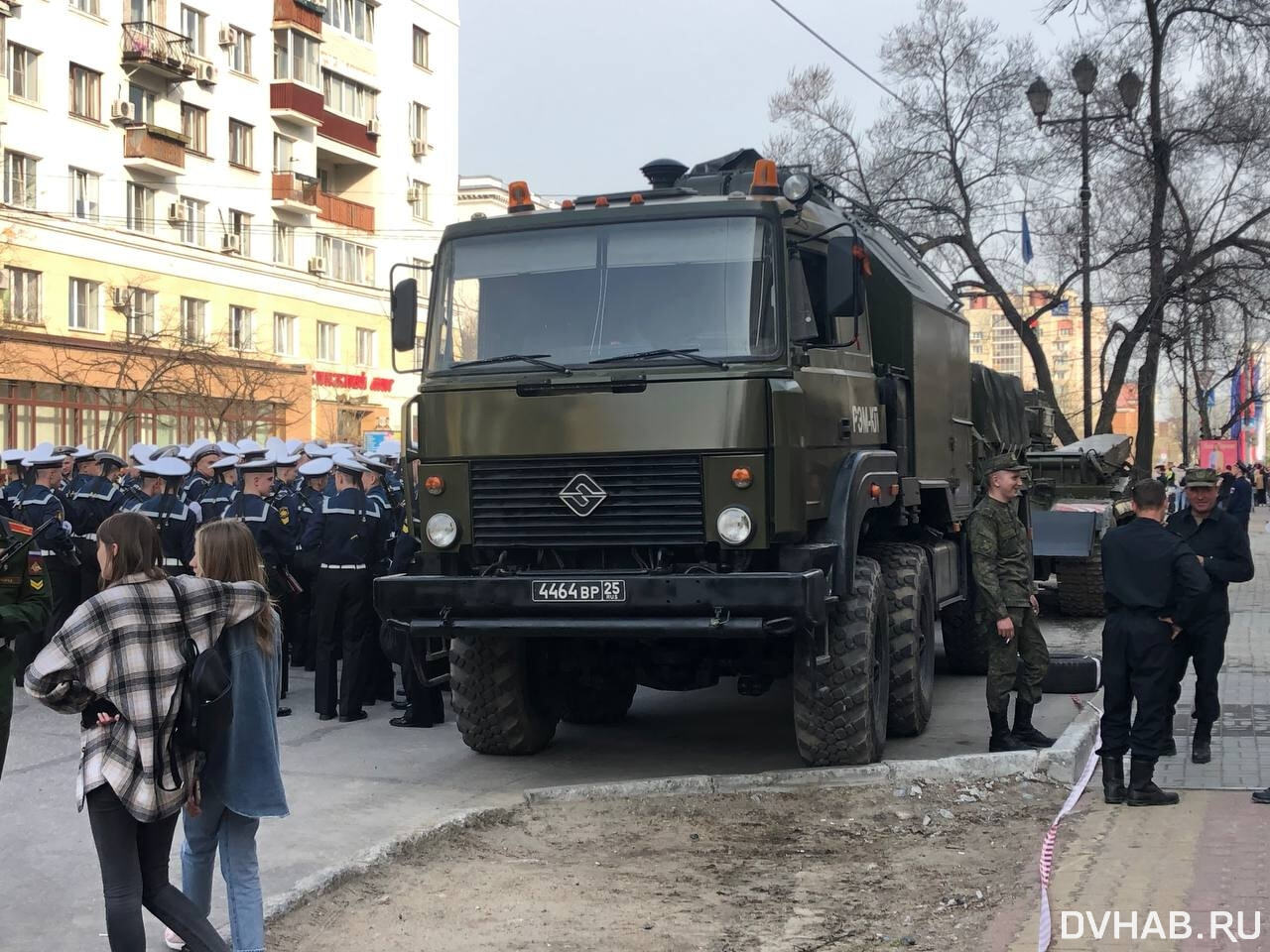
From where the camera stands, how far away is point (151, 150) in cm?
3828

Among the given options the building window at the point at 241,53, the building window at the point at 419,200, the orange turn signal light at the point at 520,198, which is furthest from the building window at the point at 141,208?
the orange turn signal light at the point at 520,198

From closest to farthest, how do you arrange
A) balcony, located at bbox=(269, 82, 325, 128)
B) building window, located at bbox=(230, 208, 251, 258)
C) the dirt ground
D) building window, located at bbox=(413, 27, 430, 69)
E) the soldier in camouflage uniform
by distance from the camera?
the dirt ground, the soldier in camouflage uniform, building window, located at bbox=(230, 208, 251, 258), balcony, located at bbox=(269, 82, 325, 128), building window, located at bbox=(413, 27, 430, 69)

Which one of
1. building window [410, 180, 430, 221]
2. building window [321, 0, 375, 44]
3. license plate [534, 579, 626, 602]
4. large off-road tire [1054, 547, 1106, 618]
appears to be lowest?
large off-road tire [1054, 547, 1106, 618]

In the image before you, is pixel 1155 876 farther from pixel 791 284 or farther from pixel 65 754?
pixel 65 754

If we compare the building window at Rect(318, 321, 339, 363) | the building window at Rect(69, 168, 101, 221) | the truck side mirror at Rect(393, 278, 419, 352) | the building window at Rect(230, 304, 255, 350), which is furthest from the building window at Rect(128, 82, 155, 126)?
the truck side mirror at Rect(393, 278, 419, 352)

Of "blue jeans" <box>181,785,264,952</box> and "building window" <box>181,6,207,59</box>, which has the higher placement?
"building window" <box>181,6,207,59</box>

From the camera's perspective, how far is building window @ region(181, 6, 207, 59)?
132 ft

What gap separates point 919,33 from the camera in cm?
2828

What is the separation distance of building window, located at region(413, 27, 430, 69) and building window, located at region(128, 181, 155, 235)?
590 inches

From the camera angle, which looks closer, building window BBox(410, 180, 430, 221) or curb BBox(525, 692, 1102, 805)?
curb BBox(525, 692, 1102, 805)

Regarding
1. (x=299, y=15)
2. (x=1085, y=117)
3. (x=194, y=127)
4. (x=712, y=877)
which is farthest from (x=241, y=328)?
(x=712, y=877)

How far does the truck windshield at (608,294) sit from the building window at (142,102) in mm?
31824

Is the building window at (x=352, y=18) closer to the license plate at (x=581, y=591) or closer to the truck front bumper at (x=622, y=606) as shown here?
the truck front bumper at (x=622, y=606)

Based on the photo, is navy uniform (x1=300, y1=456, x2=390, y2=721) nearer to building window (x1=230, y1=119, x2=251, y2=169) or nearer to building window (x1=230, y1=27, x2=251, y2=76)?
building window (x1=230, y1=119, x2=251, y2=169)
